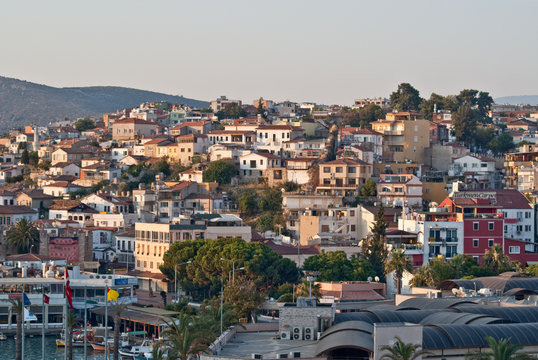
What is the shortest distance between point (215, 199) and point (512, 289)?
38903mm

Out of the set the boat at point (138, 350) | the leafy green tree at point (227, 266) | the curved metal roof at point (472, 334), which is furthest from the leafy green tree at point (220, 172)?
the curved metal roof at point (472, 334)

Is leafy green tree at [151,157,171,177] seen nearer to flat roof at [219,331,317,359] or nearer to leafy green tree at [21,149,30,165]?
leafy green tree at [21,149,30,165]

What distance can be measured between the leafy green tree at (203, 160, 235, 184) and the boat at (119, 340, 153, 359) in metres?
32.3

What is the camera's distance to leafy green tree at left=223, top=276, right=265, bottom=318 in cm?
6850

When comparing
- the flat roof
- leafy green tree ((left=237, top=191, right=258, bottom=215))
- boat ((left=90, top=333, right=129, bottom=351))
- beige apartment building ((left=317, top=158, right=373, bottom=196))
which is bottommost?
boat ((left=90, top=333, right=129, bottom=351))

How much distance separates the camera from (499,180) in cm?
10694

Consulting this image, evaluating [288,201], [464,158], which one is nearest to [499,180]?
[464,158]

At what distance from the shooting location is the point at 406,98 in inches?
5172

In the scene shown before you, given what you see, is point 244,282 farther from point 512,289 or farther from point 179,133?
point 179,133

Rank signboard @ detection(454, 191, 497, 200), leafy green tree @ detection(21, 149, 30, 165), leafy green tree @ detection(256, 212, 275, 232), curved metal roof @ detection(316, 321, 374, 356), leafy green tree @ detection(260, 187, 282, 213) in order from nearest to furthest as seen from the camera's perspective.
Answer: curved metal roof @ detection(316, 321, 374, 356) → signboard @ detection(454, 191, 497, 200) → leafy green tree @ detection(256, 212, 275, 232) → leafy green tree @ detection(260, 187, 282, 213) → leafy green tree @ detection(21, 149, 30, 165)

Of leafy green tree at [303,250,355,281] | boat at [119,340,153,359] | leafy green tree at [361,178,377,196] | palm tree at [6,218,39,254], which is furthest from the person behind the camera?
leafy green tree at [361,178,377,196]

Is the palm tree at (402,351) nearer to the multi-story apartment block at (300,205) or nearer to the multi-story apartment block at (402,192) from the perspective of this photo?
the multi-story apartment block at (300,205)

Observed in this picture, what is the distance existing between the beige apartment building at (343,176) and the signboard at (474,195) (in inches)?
354

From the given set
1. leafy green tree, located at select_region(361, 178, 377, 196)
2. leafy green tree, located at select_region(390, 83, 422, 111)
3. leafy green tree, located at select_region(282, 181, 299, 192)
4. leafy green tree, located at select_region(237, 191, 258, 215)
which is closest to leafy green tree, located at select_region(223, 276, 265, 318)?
leafy green tree, located at select_region(237, 191, 258, 215)
